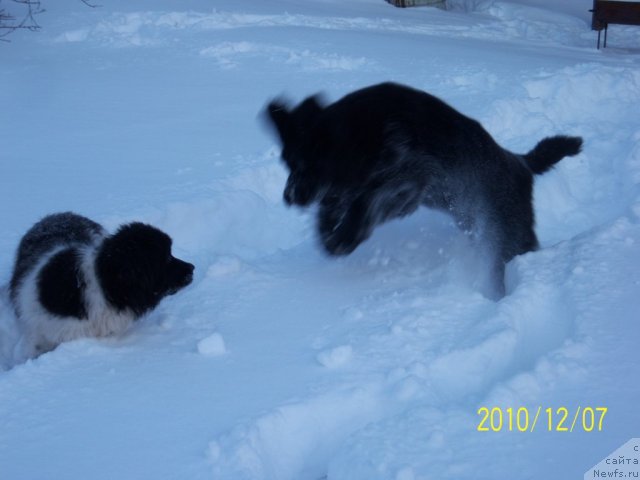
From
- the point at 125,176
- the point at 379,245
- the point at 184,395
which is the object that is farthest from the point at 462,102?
the point at 184,395

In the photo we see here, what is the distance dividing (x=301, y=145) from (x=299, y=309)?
1013mm

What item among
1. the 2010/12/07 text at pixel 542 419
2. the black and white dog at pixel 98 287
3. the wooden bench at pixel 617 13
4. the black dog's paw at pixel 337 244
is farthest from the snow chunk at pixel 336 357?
the wooden bench at pixel 617 13

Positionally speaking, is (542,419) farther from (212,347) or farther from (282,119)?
(282,119)

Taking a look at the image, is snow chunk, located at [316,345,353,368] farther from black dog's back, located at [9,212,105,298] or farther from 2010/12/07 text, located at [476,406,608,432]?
black dog's back, located at [9,212,105,298]

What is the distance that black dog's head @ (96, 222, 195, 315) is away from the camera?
3430 mm

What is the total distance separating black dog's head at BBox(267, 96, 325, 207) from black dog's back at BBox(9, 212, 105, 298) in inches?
50.1

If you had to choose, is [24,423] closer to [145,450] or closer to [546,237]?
[145,450]

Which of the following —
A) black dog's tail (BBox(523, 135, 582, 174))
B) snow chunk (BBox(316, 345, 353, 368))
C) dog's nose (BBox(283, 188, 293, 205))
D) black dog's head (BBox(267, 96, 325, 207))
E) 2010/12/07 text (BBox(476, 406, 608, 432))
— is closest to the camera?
2010/12/07 text (BBox(476, 406, 608, 432))

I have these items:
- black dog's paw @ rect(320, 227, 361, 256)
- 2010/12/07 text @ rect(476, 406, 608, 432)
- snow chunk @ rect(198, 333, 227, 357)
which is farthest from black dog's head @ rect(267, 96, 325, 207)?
2010/12/07 text @ rect(476, 406, 608, 432)

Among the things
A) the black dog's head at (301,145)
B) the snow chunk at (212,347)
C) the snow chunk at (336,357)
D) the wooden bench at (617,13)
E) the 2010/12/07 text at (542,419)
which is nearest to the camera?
the 2010/12/07 text at (542,419)

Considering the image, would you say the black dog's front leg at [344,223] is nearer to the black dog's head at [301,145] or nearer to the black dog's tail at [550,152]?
the black dog's head at [301,145]

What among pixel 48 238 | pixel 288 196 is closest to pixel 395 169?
pixel 288 196

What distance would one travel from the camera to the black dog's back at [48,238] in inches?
149

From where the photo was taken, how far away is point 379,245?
433 cm
